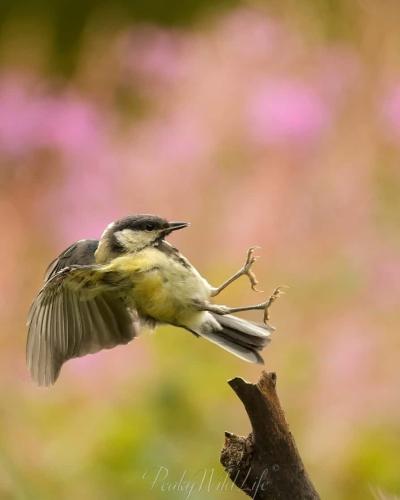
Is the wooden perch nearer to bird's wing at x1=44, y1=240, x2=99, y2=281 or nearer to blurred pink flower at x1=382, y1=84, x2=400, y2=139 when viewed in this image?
bird's wing at x1=44, y1=240, x2=99, y2=281

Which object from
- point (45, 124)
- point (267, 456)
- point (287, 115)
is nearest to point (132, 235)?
point (267, 456)

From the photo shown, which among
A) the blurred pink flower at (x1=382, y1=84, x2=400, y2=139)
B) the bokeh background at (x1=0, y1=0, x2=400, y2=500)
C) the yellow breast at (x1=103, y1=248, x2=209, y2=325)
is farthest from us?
the blurred pink flower at (x1=382, y1=84, x2=400, y2=139)

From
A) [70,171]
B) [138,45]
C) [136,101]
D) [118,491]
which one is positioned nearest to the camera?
[118,491]

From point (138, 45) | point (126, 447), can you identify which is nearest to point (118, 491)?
point (126, 447)

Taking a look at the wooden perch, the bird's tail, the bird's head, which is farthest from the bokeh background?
the wooden perch

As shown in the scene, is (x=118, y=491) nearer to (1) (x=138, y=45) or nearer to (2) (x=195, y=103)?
(2) (x=195, y=103)
